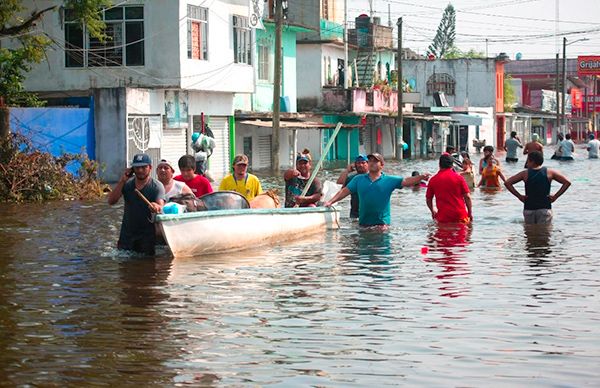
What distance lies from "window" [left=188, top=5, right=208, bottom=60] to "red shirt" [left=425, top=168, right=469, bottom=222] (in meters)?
20.5

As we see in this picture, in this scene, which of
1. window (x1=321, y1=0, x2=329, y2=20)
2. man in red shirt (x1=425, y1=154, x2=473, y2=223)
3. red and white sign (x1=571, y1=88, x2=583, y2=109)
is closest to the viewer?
man in red shirt (x1=425, y1=154, x2=473, y2=223)

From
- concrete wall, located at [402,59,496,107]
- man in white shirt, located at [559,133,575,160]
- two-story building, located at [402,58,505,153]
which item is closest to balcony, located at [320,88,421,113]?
man in white shirt, located at [559,133,575,160]

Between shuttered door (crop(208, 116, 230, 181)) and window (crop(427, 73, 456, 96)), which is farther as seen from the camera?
window (crop(427, 73, 456, 96))

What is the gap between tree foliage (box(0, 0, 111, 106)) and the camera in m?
29.4

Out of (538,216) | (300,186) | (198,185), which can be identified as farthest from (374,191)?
(538,216)

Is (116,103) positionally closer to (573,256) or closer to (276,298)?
(573,256)

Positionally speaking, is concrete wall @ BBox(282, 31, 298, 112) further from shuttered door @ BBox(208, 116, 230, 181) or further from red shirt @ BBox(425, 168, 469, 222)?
red shirt @ BBox(425, 168, 469, 222)

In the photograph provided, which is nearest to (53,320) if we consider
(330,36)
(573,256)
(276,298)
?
(276,298)

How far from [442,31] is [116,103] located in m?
118

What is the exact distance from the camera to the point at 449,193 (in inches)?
755

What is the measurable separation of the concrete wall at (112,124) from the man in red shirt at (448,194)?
58.0ft

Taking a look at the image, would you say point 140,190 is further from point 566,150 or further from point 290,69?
point 566,150

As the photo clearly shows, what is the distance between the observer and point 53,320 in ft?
37.7

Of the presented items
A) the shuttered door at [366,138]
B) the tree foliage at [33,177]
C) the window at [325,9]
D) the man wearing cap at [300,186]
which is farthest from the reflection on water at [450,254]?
the shuttered door at [366,138]
